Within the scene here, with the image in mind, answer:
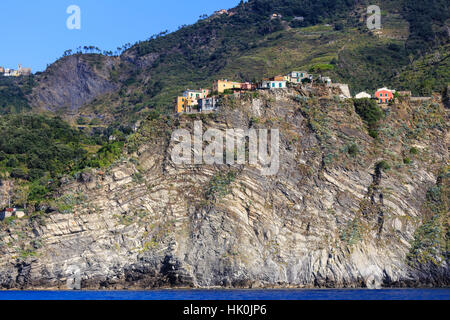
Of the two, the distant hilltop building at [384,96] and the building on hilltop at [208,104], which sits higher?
the distant hilltop building at [384,96]

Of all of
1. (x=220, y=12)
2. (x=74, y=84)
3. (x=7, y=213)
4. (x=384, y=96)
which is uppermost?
(x=220, y=12)

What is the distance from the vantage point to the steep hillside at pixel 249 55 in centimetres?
11012

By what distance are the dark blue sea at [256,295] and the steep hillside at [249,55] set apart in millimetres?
41059

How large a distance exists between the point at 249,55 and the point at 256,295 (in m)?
79.4

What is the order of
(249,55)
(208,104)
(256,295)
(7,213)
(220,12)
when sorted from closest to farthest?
(256,295) < (7,213) < (208,104) < (249,55) < (220,12)

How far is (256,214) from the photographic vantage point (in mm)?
65062

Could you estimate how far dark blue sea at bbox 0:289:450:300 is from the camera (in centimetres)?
5003

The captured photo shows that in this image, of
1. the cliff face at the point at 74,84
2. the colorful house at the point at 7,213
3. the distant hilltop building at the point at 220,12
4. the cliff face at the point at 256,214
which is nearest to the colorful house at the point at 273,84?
the cliff face at the point at 256,214

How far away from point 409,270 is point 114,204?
26954 millimetres

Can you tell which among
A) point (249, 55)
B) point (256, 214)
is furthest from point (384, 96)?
point (249, 55)

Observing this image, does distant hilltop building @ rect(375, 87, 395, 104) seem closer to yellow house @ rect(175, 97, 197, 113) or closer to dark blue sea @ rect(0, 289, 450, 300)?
yellow house @ rect(175, 97, 197, 113)

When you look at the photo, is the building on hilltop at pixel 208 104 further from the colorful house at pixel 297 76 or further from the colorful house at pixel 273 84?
the colorful house at pixel 297 76

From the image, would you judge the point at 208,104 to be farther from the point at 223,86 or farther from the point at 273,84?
the point at 273,84
